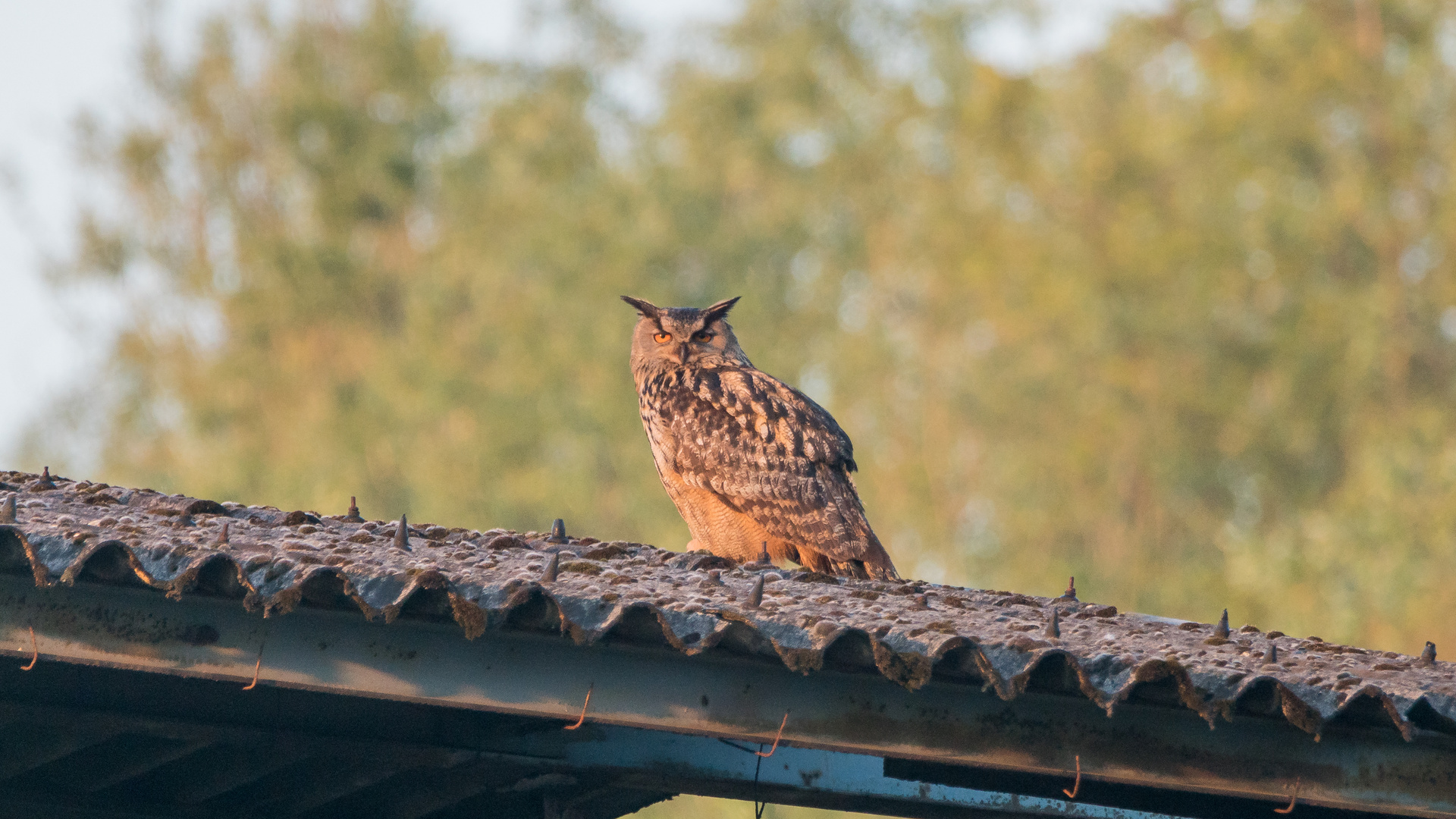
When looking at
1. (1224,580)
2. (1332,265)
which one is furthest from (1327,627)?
(1332,265)

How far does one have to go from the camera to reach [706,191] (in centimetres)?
2655

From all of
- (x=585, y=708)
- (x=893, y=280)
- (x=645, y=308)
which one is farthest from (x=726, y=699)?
(x=893, y=280)

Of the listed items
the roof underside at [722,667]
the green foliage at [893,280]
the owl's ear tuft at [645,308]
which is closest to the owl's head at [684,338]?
the owl's ear tuft at [645,308]

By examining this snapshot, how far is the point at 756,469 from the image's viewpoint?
21.5 feet

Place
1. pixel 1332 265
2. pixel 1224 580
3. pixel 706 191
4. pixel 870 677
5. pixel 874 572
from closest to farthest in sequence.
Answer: pixel 870 677 → pixel 874 572 → pixel 1224 580 → pixel 1332 265 → pixel 706 191

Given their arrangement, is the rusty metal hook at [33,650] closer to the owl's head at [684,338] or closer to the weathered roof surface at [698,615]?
the weathered roof surface at [698,615]

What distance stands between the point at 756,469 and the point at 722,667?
3052 millimetres

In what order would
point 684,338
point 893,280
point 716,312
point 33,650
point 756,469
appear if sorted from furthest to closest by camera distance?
point 893,280
point 716,312
point 684,338
point 756,469
point 33,650

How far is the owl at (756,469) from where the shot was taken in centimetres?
633

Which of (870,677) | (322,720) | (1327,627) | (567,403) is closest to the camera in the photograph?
(870,677)

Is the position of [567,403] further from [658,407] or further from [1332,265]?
[658,407]

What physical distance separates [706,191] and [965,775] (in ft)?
74.3

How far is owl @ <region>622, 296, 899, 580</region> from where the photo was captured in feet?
20.8

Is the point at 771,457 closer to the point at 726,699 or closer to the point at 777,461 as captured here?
the point at 777,461
